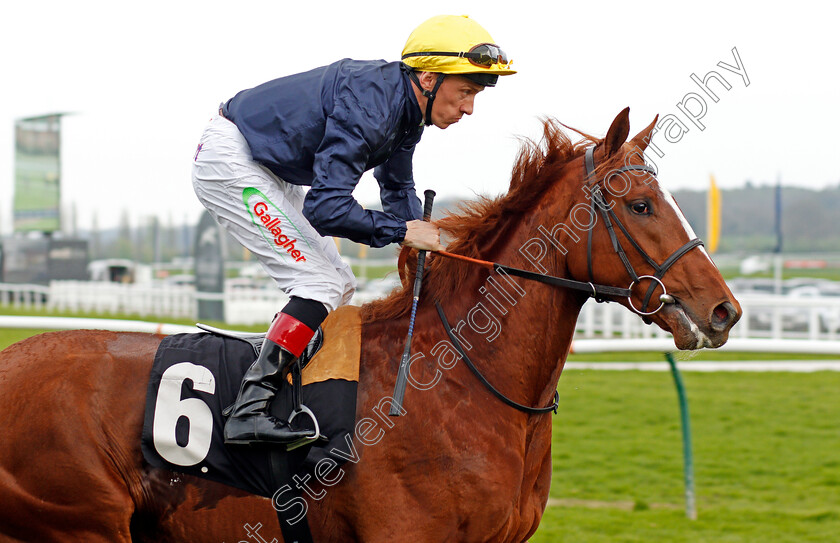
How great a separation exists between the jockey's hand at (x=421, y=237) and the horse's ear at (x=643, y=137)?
734mm

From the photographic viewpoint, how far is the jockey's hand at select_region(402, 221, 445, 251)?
8.78 feet

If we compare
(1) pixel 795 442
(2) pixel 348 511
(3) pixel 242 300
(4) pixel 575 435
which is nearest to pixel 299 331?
(2) pixel 348 511

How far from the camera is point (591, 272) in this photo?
8.52 feet

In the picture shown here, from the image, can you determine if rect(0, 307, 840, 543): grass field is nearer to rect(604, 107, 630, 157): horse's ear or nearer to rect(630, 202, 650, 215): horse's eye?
rect(630, 202, 650, 215): horse's eye

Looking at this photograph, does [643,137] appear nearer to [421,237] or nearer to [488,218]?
[488,218]

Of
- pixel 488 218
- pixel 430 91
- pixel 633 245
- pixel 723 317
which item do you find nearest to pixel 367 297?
Result: pixel 488 218

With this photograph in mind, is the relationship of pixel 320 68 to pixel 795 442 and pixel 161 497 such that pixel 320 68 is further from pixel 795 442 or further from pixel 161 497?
pixel 795 442

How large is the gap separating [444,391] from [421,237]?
0.52m

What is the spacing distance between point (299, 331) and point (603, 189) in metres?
1.08

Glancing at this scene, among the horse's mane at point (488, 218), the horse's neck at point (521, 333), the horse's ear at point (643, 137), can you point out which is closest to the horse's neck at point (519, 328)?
the horse's neck at point (521, 333)

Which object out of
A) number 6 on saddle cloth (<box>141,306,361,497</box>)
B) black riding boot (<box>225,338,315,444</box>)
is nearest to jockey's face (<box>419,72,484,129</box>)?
number 6 on saddle cloth (<box>141,306,361,497</box>)

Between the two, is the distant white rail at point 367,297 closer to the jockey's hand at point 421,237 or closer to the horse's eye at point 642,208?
the jockey's hand at point 421,237

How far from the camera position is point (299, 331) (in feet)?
8.30

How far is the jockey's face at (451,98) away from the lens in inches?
106
